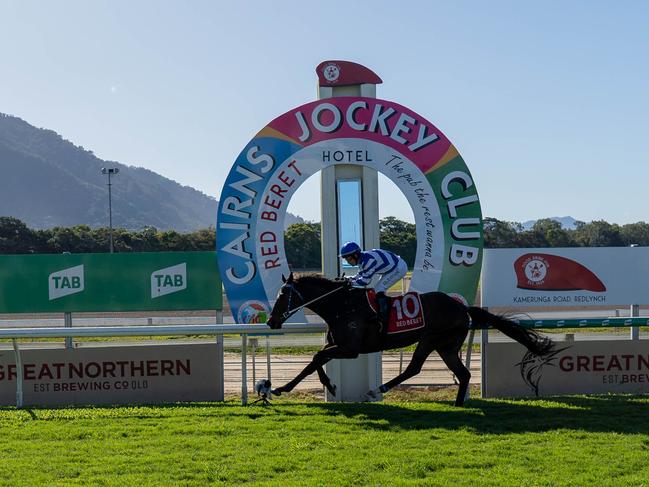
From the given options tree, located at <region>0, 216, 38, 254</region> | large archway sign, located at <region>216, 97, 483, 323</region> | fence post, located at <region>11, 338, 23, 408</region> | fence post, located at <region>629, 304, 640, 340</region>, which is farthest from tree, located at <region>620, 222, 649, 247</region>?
fence post, located at <region>11, 338, 23, 408</region>

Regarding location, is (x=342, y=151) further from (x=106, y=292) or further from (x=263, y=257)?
(x=106, y=292)

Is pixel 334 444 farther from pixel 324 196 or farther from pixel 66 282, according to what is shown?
pixel 66 282

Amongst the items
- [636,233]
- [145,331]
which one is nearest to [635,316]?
[145,331]

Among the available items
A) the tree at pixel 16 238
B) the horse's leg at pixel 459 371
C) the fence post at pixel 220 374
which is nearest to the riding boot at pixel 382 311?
the horse's leg at pixel 459 371

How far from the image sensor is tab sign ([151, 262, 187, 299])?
8344 mm

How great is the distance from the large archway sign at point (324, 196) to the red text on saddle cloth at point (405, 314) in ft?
4.68

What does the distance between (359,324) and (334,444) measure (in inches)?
68.0

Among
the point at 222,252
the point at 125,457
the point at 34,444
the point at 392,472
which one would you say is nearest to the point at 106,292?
the point at 222,252

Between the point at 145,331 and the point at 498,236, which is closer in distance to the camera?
the point at 145,331

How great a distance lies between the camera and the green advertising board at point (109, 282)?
329 inches

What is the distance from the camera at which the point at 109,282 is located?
8.38m

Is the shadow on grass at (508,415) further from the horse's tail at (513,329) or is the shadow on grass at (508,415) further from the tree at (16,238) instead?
the tree at (16,238)

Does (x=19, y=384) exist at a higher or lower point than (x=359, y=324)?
lower

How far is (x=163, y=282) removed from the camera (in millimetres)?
8352
